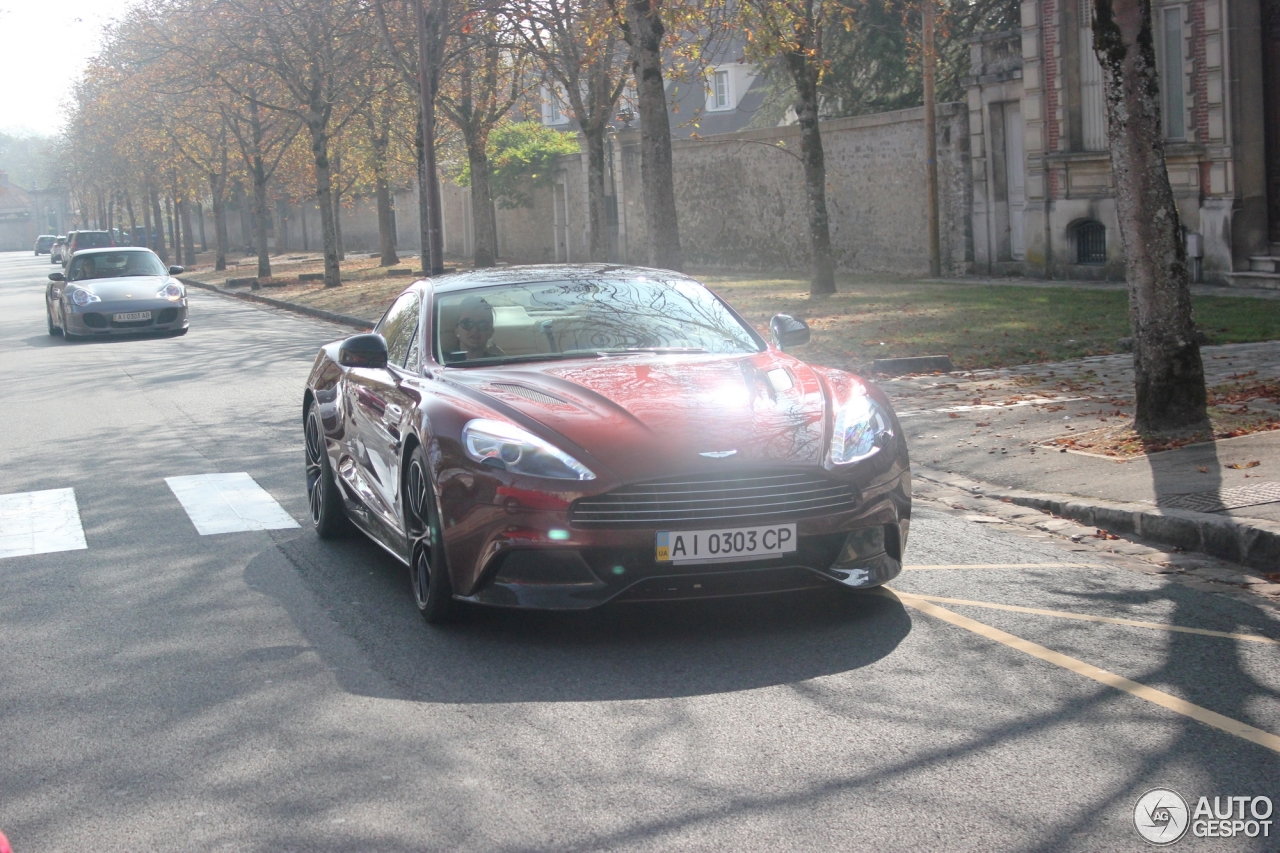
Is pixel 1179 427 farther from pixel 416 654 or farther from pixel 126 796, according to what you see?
pixel 126 796

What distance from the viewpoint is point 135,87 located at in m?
44.1

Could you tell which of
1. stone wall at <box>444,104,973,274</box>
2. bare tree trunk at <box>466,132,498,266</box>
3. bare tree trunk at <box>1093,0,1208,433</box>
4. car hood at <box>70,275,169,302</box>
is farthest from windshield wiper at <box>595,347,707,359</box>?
bare tree trunk at <box>466,132,498,266</box>

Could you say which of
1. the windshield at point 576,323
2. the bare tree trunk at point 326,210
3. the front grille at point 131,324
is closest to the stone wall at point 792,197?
the bare tree trunk at point 326,210

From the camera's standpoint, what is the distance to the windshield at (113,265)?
Answer: 24719 millimetres

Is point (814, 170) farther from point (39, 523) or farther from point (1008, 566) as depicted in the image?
point (1008, 566)

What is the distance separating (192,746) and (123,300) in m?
20.8

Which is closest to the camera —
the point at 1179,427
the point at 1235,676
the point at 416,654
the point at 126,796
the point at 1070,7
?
the point at 126,796

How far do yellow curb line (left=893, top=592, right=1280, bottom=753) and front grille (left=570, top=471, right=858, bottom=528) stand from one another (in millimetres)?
817

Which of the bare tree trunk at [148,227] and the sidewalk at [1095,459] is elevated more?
the bare tree trunk at [148,227]

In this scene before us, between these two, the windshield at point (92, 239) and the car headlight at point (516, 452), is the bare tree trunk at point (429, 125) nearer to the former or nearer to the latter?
the windshield at point (92, 239)

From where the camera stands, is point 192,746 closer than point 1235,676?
Yes

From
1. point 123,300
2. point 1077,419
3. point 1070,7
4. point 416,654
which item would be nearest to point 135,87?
point 123,300

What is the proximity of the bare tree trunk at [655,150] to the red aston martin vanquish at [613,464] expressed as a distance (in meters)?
11.7

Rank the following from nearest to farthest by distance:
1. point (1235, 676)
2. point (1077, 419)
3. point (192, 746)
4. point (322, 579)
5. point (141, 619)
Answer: point (192, 746) < point (1235, 676) < point (141, 619) < point (322, 579) < point (1077, 419)
